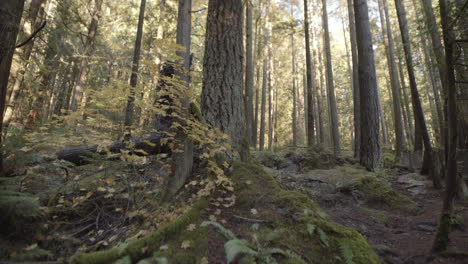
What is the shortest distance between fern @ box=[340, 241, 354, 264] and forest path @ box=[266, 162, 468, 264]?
86 cm

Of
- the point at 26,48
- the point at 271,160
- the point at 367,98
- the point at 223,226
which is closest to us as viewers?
the point at 223,226

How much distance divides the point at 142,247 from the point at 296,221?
1670mm

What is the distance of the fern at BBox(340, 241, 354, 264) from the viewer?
6.89 ft

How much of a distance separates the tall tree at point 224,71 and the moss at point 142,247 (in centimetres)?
193

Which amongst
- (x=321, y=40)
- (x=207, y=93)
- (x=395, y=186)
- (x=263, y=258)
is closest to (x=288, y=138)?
(x=321, y=40)

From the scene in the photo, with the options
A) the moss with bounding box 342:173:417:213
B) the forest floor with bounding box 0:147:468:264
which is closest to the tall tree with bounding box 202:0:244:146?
the forest floor with bounding box 0:147:468:264

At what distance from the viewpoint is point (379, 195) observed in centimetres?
508

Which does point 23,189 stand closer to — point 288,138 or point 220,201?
point 220,201

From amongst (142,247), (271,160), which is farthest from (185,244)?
(271,160)

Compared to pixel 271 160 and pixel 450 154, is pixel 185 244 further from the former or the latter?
pixel 271 160

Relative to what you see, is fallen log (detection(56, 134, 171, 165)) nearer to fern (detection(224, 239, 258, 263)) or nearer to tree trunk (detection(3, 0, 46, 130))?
fern (detection(224, 239, 258, 263))

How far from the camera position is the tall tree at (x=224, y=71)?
414 centimetres

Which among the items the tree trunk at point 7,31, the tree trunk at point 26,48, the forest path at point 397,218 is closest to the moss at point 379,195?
the forest path at point 397,218

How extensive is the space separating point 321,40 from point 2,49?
2324 centimetres
